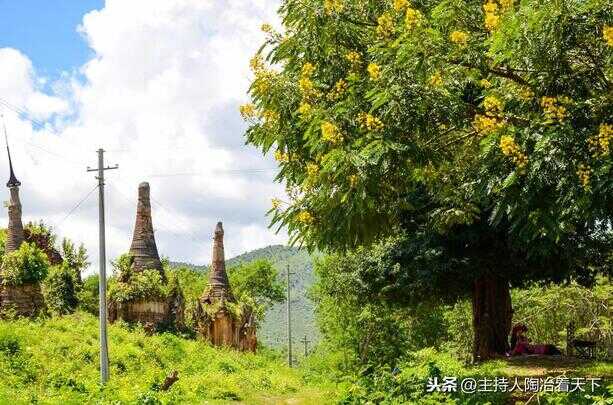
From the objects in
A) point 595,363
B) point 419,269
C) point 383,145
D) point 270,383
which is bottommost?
point 270,383

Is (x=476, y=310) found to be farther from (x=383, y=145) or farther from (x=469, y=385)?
(x=383, y=145)

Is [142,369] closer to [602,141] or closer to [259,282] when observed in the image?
[602,141]

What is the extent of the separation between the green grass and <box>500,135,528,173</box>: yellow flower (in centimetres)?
1083

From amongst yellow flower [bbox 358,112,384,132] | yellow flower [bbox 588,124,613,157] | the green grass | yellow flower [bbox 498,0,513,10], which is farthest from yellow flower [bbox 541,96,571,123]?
the green grass

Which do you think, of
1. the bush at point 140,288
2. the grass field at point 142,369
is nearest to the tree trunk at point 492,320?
the grass field at point 142,369

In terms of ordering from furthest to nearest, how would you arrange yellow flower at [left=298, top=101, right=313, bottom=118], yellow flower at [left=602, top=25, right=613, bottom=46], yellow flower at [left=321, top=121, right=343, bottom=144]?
yellow flower at [left=298, top=101, right=313, bottom=118], yellow flower at [left=321, top=121, right=343, bottom=144], yellow flower at [left=602, top=25, right=613, bottom=46]

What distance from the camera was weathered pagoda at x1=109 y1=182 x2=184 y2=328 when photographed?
34469 mm

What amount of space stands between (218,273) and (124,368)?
14.8 meters

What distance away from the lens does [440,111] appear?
953 cm

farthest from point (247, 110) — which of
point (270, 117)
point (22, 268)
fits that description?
point (22, 268)

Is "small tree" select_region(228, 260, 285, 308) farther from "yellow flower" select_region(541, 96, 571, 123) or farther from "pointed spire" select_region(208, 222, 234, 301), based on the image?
"yellow flower" select_region(541, 96, 571, 123)

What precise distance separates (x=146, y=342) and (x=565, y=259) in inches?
740

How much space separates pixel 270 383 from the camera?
2967cm

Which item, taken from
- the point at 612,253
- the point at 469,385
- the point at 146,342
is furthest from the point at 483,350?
the point at 146,342
